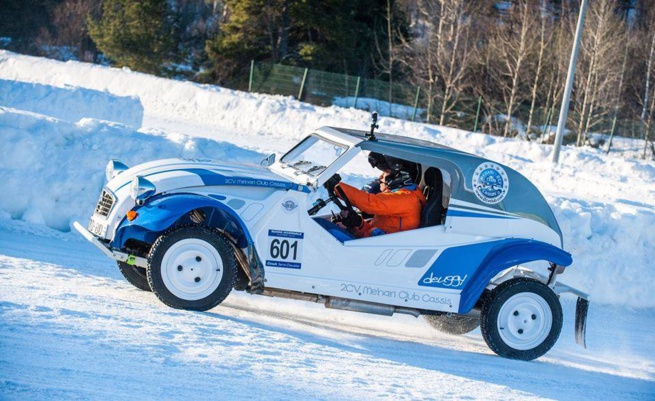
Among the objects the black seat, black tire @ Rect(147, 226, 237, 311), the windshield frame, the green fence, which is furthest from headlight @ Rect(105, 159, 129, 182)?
the green fence

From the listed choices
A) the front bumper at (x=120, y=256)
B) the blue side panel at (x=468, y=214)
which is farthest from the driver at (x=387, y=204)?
the front bumper at (x=120, y=256)

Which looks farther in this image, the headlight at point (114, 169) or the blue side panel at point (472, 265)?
the headlight at point (114, 169)

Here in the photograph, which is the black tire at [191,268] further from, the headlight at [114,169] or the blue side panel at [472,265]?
the blue side panel at [472,265]

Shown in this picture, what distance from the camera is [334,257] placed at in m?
7.55

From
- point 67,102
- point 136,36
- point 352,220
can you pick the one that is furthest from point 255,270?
point 136,36

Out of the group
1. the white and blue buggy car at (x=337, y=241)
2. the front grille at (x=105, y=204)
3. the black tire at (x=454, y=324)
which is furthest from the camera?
the black tire at (x=454, y=324)

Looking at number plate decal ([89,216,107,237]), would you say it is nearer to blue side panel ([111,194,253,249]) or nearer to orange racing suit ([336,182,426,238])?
blue side panel ([111,194,253,249])

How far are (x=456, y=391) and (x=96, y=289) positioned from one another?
342cm

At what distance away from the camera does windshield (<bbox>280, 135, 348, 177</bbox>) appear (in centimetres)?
787

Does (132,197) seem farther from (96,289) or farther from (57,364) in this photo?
(57,364)

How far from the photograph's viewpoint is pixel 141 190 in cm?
719

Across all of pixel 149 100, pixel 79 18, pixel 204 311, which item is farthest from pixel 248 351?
pixel 79 18

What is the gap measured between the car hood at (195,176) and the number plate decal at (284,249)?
0.41m

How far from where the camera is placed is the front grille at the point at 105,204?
24.6 feet
